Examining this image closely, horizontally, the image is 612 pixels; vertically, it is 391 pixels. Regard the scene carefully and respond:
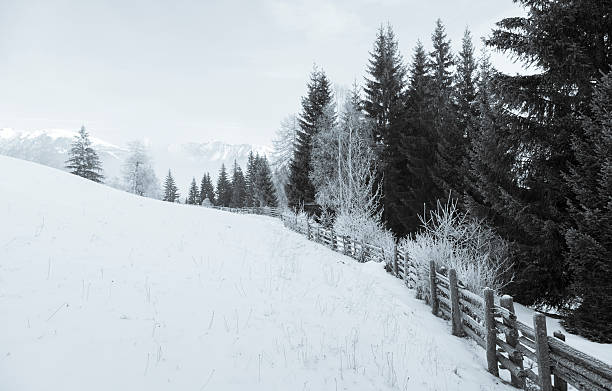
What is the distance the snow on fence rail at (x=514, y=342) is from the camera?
13.5 feet

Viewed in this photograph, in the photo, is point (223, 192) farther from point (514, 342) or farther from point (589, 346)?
point (514, 342)

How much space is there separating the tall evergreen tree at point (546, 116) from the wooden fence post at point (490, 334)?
504cm

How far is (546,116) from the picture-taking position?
1076cm

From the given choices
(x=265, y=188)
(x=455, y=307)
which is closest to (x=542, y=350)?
(x=455, y=307)

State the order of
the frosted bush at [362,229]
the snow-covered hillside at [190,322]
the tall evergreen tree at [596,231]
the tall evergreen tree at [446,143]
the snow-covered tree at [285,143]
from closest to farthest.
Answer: the snow-covered hillside at [190,322] → the tall evergreen tree at [596,231] → the frosted bush at [362,229] → the tall evergreen tree at [446,143] → the snow-covered tree at [285,143]

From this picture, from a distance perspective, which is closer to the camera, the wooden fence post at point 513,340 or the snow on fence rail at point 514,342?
the snow on fence rail at point 514,342

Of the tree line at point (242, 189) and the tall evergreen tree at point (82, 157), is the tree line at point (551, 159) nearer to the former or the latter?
the tree line at point (242, 189)

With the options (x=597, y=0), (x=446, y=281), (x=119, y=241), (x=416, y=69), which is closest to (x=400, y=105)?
(x=416, y=69)

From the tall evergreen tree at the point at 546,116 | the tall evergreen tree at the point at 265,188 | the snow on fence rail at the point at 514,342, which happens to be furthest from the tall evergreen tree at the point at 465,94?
the tall evergreen tree at the point at 265,188

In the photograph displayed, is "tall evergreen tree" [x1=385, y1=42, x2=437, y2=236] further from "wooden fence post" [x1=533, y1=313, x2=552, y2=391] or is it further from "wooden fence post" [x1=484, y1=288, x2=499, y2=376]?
"wooden fence post" [x1=533, y1=313, x2=552, y2=391]

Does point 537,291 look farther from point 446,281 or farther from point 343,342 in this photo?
point 343,342

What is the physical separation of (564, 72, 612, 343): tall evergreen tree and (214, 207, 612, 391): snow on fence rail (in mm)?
2867

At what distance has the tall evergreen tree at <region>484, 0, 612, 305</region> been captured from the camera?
9.73m

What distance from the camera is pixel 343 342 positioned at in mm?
6000
